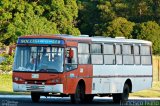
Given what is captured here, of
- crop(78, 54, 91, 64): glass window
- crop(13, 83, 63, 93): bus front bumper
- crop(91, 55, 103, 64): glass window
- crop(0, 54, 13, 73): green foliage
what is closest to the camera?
crop(13, 83, 63, 93): bus front bumper

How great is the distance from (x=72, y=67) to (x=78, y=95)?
117 centimetres

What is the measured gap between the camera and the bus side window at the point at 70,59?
2694 cm

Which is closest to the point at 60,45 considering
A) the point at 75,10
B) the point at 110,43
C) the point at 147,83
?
the point at 110,43

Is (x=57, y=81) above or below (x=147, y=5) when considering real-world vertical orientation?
below

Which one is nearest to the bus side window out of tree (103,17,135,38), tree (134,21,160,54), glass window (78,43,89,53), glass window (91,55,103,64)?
glass window (78,43,89,53)

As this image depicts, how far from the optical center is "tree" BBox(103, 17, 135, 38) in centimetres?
8856

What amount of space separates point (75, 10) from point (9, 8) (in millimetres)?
11163

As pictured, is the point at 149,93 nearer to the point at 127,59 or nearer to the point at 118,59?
the point at 127,59

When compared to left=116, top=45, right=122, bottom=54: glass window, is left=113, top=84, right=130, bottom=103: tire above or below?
below

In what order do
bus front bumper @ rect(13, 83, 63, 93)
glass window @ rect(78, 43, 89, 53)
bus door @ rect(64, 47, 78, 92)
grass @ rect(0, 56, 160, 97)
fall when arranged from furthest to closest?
grass @ rect(0, 56, 160, 97)
glass window @ rect(78, 43, 89, 53)
bus door @ rect(64, 47, 78, 92)
bus front bumper @ rect(13, 83, 63, 93)

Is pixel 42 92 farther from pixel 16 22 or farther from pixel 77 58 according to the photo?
pixel 16 22

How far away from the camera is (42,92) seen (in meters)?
26.9

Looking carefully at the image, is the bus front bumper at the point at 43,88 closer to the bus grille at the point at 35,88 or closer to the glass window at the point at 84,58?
the bus grille at the point at 35,88

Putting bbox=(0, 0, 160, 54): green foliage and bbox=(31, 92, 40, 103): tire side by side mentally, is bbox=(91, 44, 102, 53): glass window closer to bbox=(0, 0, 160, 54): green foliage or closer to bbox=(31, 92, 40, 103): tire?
bbox=(31, 92, 40, 103): tire
